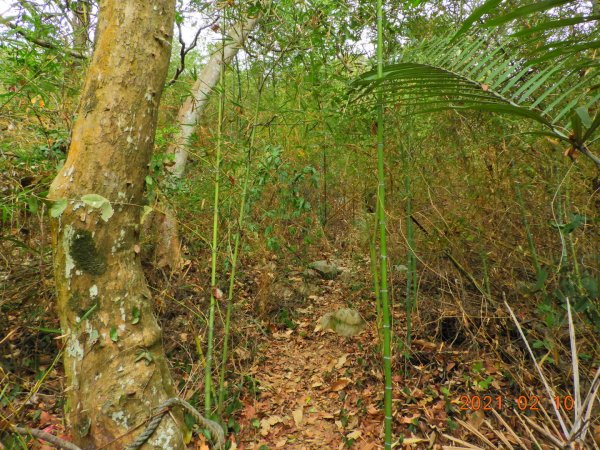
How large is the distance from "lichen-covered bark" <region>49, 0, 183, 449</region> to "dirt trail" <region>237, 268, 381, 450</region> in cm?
110

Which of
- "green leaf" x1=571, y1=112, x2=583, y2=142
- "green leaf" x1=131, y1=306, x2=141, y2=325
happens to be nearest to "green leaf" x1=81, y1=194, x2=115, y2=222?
"green leaf" x1=131, y1=306, x2=141, y2=325

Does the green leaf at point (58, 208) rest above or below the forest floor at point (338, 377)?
above

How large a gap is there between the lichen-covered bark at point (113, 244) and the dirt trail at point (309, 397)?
1.10m

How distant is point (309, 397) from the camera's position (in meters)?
3.02

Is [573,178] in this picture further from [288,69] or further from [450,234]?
[288,69]

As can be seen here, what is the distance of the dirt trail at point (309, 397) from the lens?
8.55 ft

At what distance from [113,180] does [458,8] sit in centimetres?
375

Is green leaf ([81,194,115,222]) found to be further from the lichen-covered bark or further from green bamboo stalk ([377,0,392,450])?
green bamboo stalk ([377,0,392,450])

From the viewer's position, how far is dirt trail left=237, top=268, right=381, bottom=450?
261 centimetres

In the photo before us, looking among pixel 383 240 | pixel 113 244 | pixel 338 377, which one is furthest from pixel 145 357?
pixel 338 377

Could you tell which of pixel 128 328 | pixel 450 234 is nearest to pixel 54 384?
pixel 128 328
